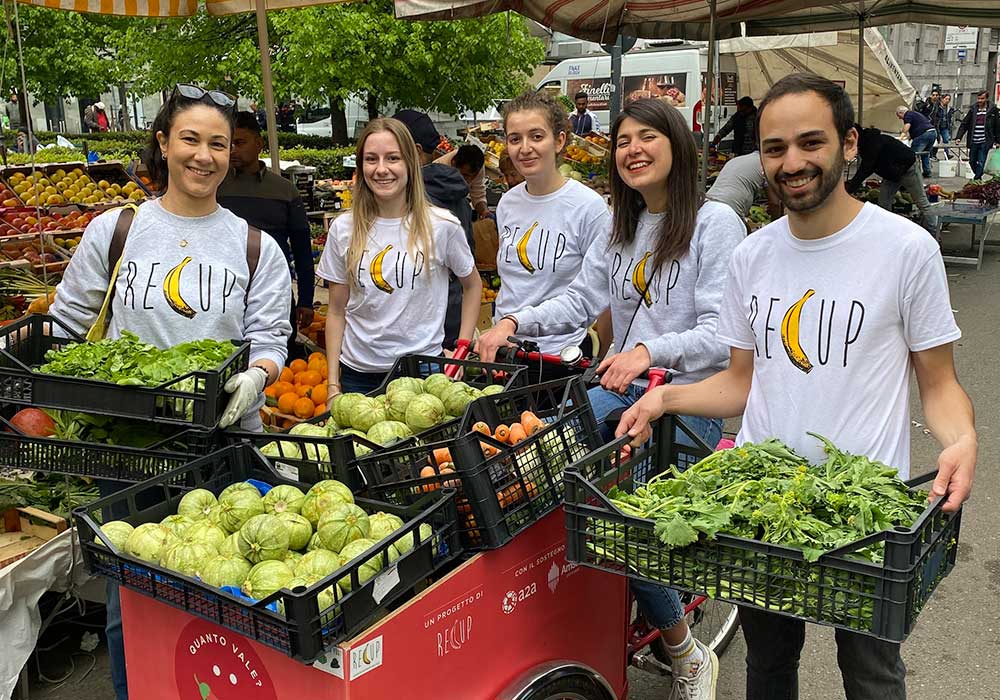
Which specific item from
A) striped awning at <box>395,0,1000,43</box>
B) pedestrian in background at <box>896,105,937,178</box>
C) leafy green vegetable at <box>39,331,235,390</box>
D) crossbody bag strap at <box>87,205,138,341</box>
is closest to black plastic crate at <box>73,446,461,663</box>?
leafy green vegetable at <box>39,331,235,390</box>

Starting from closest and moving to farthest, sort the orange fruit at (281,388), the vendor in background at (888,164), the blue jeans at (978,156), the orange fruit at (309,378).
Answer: the orange fruit at (281,388) → the orange fruit at (309,378) → the vendor in background at (888,164) → the blue jeans at (978,156)

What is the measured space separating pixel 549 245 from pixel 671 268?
1082mm

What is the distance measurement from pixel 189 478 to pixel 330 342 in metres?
1.51

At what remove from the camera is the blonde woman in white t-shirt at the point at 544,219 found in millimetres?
4336

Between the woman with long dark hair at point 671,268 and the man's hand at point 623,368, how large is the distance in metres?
0.18

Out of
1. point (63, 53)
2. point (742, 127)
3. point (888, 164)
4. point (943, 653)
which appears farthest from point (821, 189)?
point (63, 53)

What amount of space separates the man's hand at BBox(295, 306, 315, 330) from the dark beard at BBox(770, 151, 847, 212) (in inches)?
164

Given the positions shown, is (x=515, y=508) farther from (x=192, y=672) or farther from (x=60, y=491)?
(x=60, y=491)

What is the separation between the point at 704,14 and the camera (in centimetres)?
998

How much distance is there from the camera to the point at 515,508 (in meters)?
2.64

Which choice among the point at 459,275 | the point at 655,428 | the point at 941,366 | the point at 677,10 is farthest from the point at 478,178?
the point at 941,366

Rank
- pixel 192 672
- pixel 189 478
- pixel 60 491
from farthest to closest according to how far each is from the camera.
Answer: pixel 60 491 → pixel 189 478 → pixel 192 672

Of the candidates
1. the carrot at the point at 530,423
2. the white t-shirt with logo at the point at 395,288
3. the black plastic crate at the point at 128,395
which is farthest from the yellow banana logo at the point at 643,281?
the black plastic crate at the point at 128,395

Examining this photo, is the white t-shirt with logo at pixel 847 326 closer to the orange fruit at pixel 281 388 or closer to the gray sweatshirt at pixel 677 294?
the gray sweatshirt at pixel 677 294
